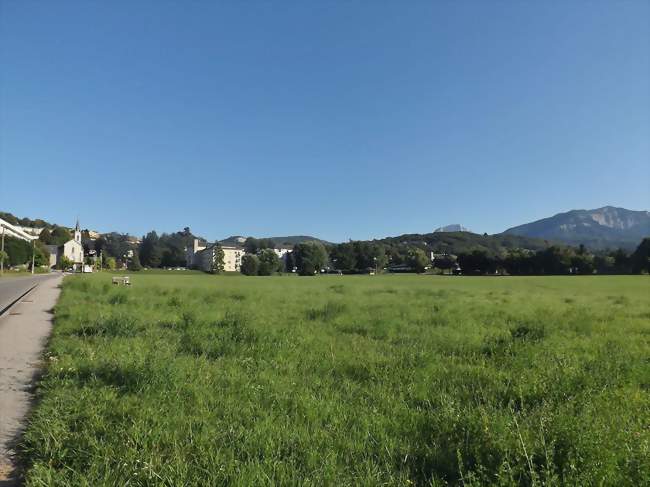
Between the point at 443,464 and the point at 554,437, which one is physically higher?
the point at 554,437

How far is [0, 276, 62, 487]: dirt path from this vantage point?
480 centimetres

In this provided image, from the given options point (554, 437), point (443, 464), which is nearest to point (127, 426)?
point (443, 464)

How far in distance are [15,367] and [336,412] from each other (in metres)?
6.39

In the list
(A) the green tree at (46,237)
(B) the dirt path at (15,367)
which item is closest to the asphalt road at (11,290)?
(B) the dirt path at (15,367)

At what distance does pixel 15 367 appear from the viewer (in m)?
8.30

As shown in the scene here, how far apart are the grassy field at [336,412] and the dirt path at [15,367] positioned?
0.22m

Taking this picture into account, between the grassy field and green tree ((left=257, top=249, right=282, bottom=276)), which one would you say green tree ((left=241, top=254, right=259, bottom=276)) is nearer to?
green tree ((left=257, top=249, right=282, bottom=276))

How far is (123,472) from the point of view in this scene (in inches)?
149

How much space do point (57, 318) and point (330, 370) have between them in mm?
12130

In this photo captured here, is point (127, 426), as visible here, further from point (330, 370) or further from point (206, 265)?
point (206, 265)

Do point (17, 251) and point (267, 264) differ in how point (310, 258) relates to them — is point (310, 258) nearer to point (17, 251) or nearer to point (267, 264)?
point (267, 264)

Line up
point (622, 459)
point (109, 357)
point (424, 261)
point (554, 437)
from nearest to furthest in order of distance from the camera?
1. point (622, 459)
2. point (554, 437)
3. point (109, 357)
4. point (424, 261)

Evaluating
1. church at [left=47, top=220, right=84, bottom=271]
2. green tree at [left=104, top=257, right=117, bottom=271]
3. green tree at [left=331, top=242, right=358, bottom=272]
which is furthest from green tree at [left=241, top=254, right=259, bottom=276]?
church at [left=47, top=220, right=84, bottom=271]

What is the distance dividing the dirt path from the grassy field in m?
0.22
